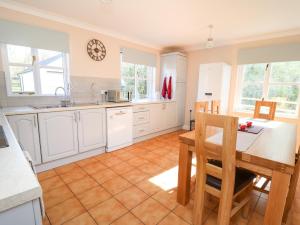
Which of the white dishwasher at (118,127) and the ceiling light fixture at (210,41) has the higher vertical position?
the ceiling light fixture at (210,41)

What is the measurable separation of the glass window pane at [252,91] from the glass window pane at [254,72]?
0.12m

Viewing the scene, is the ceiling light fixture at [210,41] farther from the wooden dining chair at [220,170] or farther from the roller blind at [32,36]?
the roller blind at [32,36]

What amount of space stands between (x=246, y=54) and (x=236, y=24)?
94 cm

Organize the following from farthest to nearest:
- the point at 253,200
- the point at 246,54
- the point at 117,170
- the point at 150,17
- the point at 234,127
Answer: the point at 246,54, the point at 150,17, the point at 117,170, the point at 253,200, the point at 234,127

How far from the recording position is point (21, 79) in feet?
8.21

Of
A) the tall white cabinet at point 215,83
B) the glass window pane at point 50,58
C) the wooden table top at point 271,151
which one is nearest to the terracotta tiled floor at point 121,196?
the wooden table top at point 271,151

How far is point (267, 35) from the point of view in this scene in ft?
10.4

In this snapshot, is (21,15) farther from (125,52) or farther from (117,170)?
(117,170)

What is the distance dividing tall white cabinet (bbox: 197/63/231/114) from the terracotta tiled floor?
184cm

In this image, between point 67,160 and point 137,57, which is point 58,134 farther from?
point 137,57

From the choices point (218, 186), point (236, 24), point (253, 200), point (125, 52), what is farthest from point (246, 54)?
point (218, 186)

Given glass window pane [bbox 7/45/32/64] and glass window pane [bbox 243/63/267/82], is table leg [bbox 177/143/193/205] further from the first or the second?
glass window pane [bbox 243/63/267/82]

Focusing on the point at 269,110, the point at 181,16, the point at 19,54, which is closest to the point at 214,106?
Result: the point at 269,110

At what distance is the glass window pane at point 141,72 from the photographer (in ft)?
13.6
